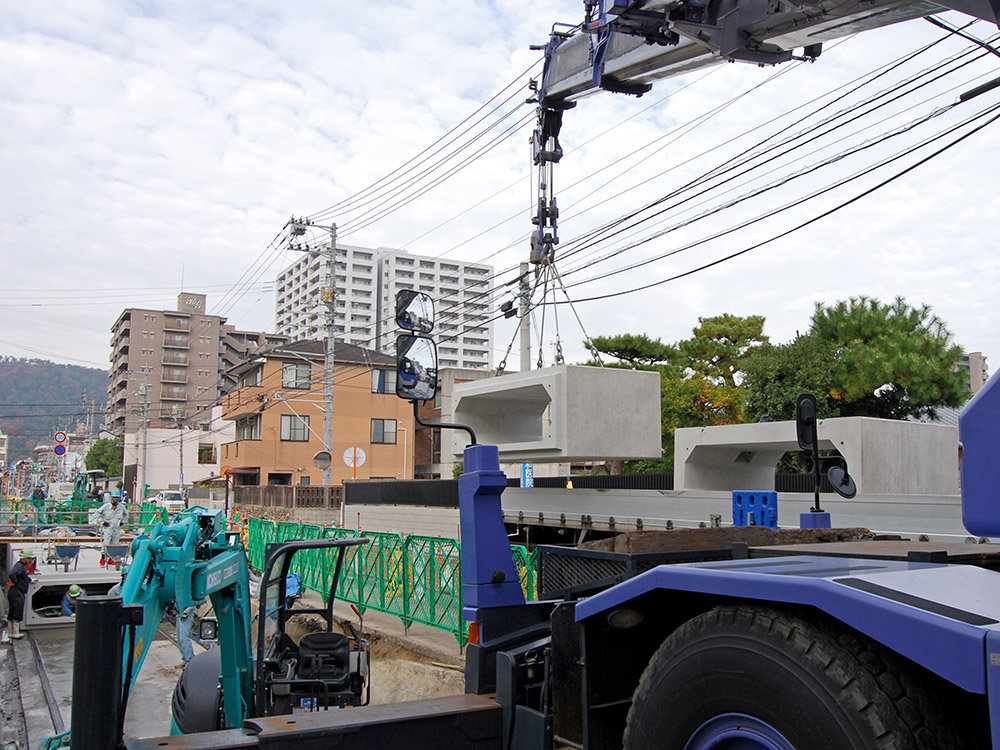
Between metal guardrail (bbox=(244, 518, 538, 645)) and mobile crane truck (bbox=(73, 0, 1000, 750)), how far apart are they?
6412 mm

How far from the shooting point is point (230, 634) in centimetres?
721

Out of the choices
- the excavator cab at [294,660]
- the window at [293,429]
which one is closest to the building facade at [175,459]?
the window at [293,429]

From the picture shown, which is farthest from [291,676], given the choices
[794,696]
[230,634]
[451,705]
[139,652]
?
[794,696]

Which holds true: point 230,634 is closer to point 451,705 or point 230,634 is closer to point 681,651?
point 451,705

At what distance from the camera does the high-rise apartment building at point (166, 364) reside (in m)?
94.6

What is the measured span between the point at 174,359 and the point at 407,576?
93.1m

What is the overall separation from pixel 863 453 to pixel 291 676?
9.21 meters

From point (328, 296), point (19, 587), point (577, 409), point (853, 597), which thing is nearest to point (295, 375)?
point (328, 296)

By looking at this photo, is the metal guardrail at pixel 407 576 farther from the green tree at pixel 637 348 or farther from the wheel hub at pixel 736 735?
the green tree at pixel 637 348

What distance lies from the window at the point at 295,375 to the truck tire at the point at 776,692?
158ft

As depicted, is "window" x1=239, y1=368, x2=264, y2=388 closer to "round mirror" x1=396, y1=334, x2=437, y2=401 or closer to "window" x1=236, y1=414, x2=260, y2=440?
"window" x1=236, y1=414, x2=260, y2=440

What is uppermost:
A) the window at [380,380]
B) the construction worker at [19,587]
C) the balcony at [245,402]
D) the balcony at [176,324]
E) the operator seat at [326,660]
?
the balcony at [176,324]

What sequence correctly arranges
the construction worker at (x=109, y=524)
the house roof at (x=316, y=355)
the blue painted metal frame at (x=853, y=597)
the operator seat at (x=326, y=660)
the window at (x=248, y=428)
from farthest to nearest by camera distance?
the window at (x=248, y=428) → the house roof at (x=316, y=355) → the construction worker at (x=109, y=524) → the operator seat at (x=326, y=660) → the blue painted metal frame at (x=853, y=597)

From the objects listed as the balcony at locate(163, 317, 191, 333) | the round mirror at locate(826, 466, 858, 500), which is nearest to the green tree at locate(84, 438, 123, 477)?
the balcony at locate(163, 317, 191, 333)
